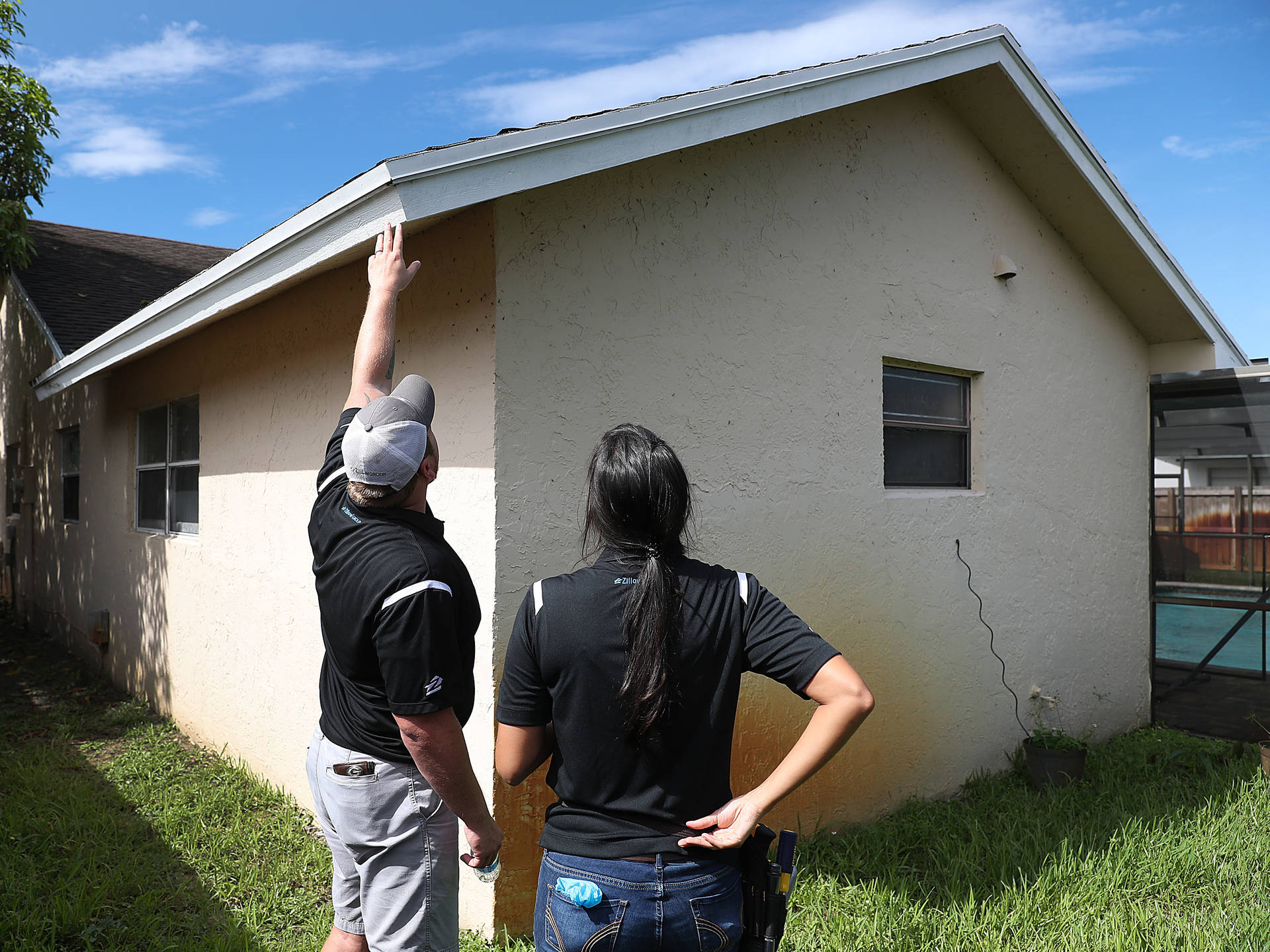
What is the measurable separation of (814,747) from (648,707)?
15.6 inches

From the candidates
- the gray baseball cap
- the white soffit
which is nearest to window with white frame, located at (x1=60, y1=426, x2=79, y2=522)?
the white soffit

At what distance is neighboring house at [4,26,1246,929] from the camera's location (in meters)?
3.60

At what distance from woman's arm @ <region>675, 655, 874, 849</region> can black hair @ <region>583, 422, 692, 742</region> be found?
26cm

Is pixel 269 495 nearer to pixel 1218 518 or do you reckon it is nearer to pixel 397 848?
pixel 397 848

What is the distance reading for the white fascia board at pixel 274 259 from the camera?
315 centimetres

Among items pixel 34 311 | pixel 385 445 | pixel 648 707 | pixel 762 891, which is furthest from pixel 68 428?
pixel 762 891

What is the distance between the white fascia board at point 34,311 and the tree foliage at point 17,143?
73 cm

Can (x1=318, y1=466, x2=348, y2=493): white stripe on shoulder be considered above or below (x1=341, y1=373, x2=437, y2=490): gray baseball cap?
below

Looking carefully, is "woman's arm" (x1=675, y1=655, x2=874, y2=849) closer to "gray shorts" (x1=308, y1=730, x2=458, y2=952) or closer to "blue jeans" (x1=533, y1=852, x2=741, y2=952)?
"blue jeans" (x1=533, y1=852, x2=741, y2=952)

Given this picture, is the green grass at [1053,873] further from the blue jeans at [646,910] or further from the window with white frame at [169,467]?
the window with white frame at [169,467]

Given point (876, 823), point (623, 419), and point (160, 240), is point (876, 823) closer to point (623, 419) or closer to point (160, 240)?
point (623, 419)

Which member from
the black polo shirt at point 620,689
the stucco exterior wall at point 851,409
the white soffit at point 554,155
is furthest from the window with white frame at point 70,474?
the black polo shirt at point 620,689

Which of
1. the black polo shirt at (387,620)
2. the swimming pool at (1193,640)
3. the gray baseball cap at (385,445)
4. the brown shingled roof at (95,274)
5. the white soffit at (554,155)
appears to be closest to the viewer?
the black polo shirt at (387,620)

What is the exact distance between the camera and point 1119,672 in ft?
22.6
